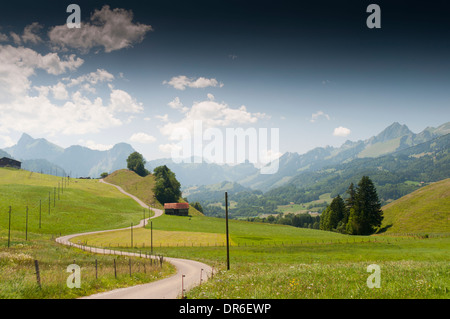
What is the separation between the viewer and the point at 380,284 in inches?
549

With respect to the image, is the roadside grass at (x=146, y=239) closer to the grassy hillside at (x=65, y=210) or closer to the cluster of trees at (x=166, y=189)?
the grassy hillside at (x=65, y=210)

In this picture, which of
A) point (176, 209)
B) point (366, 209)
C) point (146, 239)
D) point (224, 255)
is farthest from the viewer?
point (176, 209)

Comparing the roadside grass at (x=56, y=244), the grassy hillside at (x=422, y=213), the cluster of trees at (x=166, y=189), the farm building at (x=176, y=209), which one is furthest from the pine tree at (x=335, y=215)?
the cluster of trees at (x=166, y=189)

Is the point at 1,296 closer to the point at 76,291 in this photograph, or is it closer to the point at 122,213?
the point at 76,291

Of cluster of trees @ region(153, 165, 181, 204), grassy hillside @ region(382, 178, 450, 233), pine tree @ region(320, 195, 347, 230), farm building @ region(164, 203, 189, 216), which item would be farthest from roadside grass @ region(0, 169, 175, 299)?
grassy hillside @ region(382, 178, 450, 233)

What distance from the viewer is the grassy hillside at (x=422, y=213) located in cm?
9869

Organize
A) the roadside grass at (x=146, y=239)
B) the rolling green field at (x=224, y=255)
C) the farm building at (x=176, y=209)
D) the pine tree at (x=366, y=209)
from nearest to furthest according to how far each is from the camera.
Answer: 1. the rolling green field at (x=224, y=255)
2. the roadside grass at (x=146, y=239)
3. the pine tree at (x=366, y=209)
4. the farm building at (x=176, y=209)

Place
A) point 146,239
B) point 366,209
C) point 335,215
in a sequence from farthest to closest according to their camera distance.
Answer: point 335,215 < point 366,209 < point 146,239

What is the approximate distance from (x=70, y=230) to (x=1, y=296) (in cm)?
9243

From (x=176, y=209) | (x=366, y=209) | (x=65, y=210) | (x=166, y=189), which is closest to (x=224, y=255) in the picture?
(x=366, y=209)

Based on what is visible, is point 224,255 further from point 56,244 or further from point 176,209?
point 176,209

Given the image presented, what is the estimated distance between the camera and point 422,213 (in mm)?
109375

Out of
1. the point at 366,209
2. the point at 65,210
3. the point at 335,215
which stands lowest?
the point at 335,215
